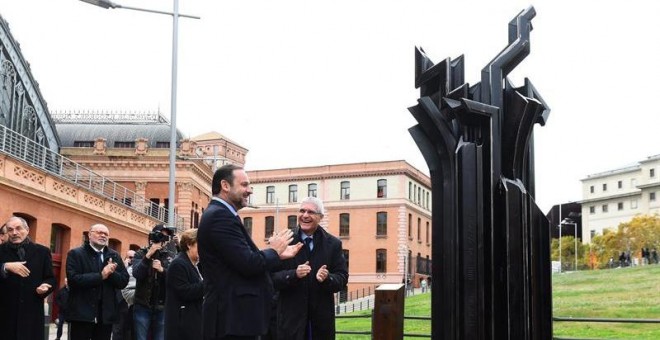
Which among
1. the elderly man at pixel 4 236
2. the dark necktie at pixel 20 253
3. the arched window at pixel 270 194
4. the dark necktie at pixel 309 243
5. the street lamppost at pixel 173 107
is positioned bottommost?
the dark necktie at pixel 20 253

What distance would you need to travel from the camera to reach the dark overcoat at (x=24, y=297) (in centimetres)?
936

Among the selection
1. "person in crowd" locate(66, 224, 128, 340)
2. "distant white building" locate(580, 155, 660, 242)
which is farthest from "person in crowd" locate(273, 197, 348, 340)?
"distant white building" locate(580, 155, 660, 242)

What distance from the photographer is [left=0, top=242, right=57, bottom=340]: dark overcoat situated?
9359 mm

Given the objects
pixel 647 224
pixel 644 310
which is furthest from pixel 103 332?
pixel 647 224

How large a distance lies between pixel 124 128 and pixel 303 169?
22879 millimetres

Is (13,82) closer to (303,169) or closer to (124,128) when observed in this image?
(124,128)

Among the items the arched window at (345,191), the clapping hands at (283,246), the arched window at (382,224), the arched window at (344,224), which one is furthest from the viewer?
the arched window at (345,191)

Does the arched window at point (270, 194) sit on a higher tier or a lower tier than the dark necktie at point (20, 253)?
higher

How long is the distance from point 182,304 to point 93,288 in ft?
4.81

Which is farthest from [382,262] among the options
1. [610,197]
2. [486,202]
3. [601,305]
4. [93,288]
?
[486,202]

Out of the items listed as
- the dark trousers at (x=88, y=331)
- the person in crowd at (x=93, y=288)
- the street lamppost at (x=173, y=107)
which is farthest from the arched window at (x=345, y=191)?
the dark trousers at (x=88, y=331)

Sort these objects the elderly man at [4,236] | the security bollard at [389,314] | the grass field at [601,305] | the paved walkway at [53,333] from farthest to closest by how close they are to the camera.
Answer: the grass field at [601,305], the paved walkway at [53,333], the elderly man at [4,236], the security bollard at [389,314]

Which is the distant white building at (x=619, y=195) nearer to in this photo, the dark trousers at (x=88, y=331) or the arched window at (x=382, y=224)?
the arched window at (x=382, y=224)

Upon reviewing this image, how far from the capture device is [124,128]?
67688 millimetres
